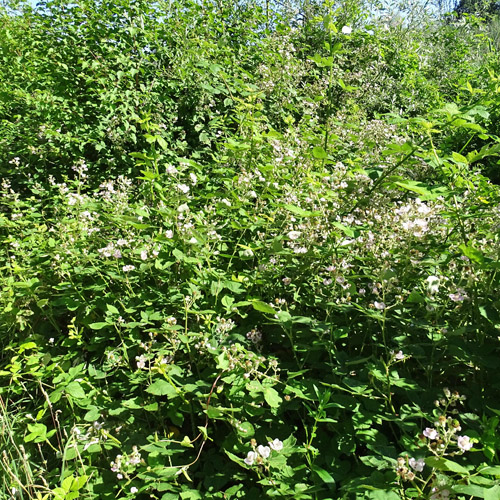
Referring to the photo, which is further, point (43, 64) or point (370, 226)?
point (43, 64)

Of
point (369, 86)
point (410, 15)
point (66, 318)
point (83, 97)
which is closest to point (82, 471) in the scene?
point (66, 318)

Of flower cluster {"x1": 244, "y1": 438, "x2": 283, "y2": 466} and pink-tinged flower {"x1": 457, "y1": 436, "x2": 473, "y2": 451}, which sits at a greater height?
pink-tinged flower {"x1": 457, "y1": 436, "x2": 473, "y2": 451}

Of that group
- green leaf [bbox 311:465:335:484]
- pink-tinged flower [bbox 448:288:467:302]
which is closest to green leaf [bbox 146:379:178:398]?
green leaf [bbox 311:465:335:484]

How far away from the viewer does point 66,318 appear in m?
2.70

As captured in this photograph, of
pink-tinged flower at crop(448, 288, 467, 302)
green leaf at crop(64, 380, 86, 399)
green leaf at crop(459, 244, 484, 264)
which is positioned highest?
green leaf at crop(459, 244, 484, 264)

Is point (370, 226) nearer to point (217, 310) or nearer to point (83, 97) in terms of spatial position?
point (217, 310)

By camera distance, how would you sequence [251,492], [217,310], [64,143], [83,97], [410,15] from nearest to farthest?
[251,492] < [217,310] < [64,143] < [83,97] < [410,15]

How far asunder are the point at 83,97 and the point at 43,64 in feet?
1.67

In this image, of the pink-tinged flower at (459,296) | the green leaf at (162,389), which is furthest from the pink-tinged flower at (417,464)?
the green leaf at (162,389)

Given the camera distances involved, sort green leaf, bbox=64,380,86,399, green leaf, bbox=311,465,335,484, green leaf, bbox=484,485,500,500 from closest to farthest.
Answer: green leaf, bbox=484,485,500,500 → green leaf, bbox=311,465,335,484 → green leaf, bbox=64,380,86,399

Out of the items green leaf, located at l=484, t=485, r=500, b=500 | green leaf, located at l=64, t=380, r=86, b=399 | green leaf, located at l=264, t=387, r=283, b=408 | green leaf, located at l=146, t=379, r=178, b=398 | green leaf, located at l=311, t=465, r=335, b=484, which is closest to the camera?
green leaf, located at l=484, t=485, r=500, b=500

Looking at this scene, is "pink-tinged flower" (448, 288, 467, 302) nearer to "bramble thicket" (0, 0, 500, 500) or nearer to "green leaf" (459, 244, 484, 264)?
"bramble thicket" (0, 0, 500, 500)

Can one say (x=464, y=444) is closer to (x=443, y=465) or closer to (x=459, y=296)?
(x=443, y=465)

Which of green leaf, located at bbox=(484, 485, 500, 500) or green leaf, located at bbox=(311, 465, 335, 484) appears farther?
green leaf, located at bbox=(311, 465, 335, 484)
